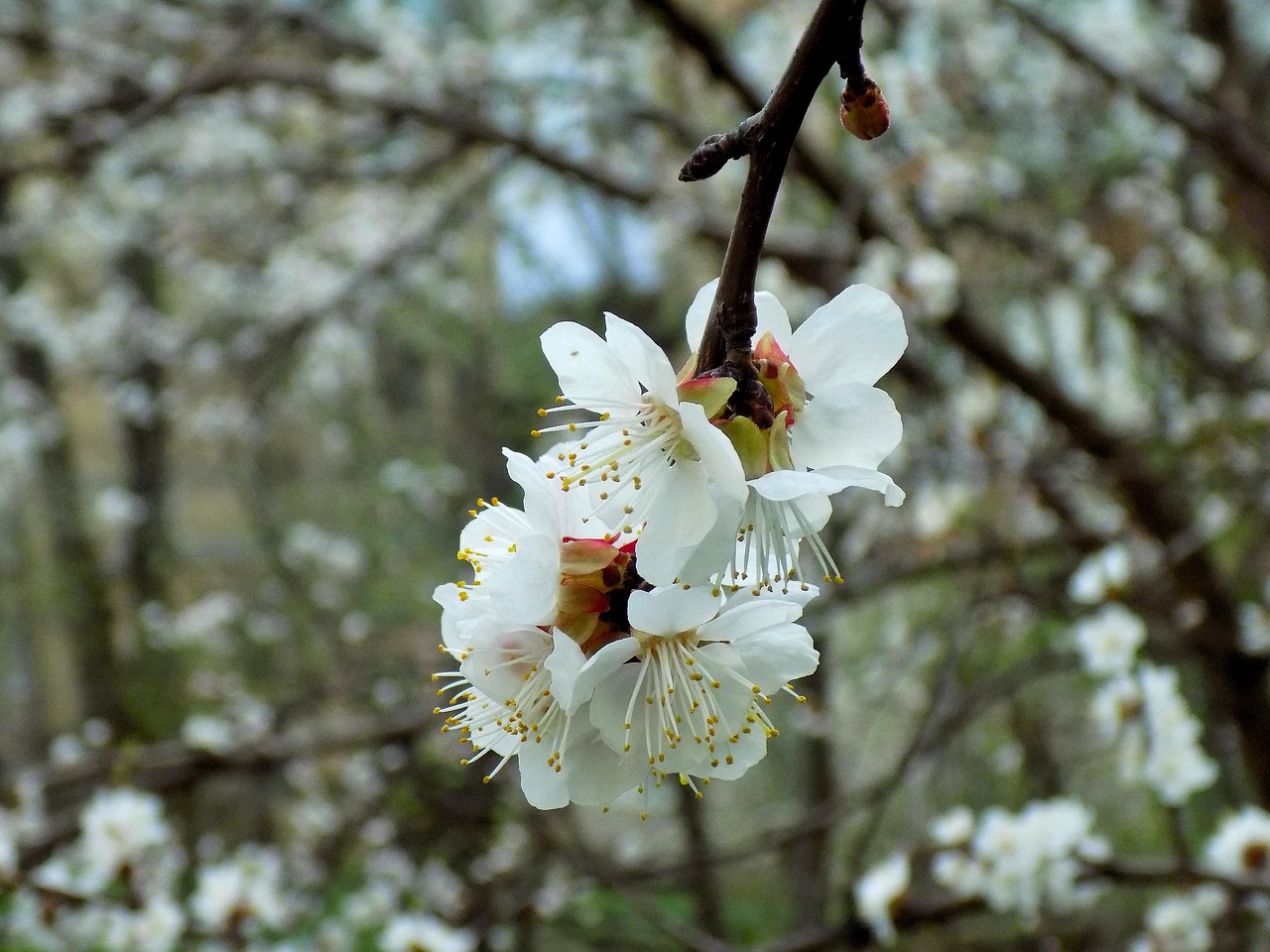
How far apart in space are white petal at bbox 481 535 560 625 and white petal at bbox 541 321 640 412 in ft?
0.30

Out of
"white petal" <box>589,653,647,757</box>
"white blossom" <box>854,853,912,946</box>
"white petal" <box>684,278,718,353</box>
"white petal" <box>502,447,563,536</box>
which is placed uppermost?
"white petal" <box>684,278,718,353</box>

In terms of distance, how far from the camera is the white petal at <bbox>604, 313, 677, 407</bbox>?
58cm

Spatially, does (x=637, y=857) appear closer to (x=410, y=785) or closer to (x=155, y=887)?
(x=410, y=785)

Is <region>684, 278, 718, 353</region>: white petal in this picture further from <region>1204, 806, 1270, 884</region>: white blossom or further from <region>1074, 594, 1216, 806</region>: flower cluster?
<region>1204, 806, 1270, 884</region>: white blossom

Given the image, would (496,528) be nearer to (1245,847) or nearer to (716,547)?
(716,547)

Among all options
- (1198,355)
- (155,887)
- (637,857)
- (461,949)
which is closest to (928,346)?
(1198,355)

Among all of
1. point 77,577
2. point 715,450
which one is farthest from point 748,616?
point 77,577

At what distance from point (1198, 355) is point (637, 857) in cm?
312

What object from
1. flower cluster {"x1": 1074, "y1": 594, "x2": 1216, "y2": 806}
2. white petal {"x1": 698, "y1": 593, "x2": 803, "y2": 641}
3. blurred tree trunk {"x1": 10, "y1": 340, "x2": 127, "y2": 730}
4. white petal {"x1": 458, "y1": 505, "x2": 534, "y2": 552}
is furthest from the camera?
blurred tree trunk {"x1": 10, "y1": 340, "x2": 127, "y2": 730}

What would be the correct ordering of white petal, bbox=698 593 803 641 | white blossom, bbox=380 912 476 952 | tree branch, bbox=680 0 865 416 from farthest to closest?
white blossom, bbox=380 912 476 952 → white petal, bbox=698 593 803 641 → tree branch, bbox=680 0 865 416

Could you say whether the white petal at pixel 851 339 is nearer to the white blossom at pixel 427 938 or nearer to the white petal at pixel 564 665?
the white petal at pixel 564 665

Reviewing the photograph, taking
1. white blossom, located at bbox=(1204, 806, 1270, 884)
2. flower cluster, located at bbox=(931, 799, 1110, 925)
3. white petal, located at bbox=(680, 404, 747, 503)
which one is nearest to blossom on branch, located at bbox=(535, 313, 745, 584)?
white petal, located at bbox=(680, 404, 747, 503)

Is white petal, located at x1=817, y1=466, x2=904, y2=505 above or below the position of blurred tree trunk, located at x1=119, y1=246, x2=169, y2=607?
below

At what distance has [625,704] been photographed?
24.4 inches
